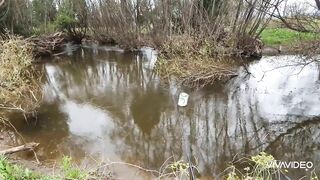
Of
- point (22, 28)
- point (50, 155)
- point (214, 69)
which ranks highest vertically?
point (22, 28)

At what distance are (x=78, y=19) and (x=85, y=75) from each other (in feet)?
23.9

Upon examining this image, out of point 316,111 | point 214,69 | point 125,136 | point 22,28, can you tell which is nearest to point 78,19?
point 22,28

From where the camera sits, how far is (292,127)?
7875 millimetres

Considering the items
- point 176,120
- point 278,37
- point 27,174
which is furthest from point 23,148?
point 278,37

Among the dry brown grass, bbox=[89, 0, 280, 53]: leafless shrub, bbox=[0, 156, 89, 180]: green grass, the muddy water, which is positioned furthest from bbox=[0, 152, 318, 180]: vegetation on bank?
bbox=[89, 0, 280, 53]: leafless shrub

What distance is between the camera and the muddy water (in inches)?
274

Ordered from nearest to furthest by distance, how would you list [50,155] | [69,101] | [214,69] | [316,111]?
[50,155] < [316,111] < [69,101] < [214,69]

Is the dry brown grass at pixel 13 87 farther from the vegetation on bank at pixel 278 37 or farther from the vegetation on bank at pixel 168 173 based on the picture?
the vegetation on bank at pixel 278 37

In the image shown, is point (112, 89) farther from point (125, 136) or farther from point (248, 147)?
point (248, 147)

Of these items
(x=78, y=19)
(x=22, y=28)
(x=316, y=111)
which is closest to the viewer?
(x=316, y=111)

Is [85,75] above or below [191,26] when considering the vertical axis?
below

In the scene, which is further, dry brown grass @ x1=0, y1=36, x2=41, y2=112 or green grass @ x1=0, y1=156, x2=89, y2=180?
dry brown grass @ x1=0, y1=36, x2=41, y2=112

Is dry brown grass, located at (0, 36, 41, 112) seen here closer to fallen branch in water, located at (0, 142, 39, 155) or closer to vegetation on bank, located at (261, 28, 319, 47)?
fallen branch in water, located at (0, 142, 39, 155)

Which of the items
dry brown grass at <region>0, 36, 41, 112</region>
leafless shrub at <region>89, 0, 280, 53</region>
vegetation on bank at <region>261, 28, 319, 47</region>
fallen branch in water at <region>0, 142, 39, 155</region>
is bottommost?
fallen branch in water at <region>0, 142, 39, 155</region>
